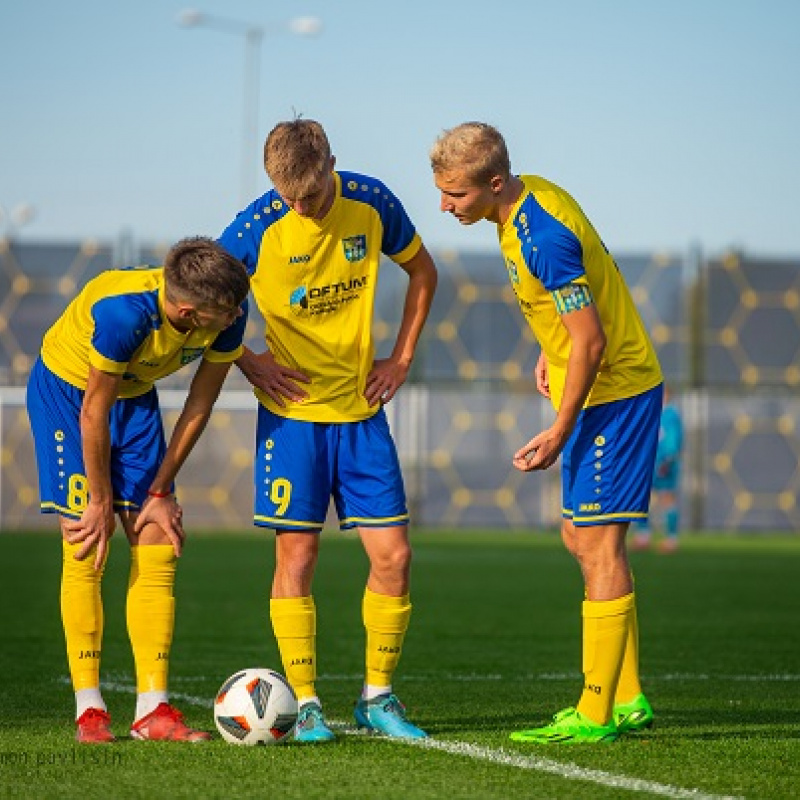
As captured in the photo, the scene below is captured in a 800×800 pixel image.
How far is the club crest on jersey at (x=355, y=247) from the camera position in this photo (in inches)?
241

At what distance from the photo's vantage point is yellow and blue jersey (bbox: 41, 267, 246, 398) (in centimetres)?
554

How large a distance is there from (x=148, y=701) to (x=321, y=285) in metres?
1.45

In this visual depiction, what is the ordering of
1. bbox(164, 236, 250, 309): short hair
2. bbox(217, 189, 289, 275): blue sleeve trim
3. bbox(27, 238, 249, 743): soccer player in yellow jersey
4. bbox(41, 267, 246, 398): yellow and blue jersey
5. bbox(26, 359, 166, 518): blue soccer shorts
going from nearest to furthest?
bbox(164, 236, 250, 309): short hair
bbox(41, 267, 246, 398): yellow and blue jersey
bbox(27, 238, 249, 743): soccer player in yellow jersey
bbox(26, 359, 166, 518): blue soccer shorts
bbox(217, 189, 289, 275): blue sleeve trim

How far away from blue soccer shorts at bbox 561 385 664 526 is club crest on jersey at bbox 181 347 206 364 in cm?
120

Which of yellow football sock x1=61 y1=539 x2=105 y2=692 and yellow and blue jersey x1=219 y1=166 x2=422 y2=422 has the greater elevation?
yellow and blue jersey x1=219 y1=166 x2=422 y2=422

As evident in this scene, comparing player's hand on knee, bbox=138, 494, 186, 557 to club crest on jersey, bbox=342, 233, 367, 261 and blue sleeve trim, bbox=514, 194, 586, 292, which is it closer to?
club crest on jersey, bbox=342, 233, 367, 261

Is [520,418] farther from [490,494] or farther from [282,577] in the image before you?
[282,577]

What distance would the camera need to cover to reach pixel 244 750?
543 centimetres

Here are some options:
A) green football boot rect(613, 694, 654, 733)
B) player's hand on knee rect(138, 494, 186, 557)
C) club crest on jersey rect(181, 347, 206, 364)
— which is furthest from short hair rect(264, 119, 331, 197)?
green football boot rect(613, 694, 654, 733)

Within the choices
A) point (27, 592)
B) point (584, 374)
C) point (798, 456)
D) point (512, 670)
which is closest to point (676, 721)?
point (584, 374)

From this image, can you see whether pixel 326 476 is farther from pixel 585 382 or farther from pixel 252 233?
pixel 585 382

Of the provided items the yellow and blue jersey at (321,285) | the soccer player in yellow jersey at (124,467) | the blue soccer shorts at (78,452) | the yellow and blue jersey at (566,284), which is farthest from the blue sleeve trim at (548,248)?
the blue soccer shorts at (78,452)

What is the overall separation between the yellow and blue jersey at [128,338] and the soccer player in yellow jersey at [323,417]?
0.86 ft

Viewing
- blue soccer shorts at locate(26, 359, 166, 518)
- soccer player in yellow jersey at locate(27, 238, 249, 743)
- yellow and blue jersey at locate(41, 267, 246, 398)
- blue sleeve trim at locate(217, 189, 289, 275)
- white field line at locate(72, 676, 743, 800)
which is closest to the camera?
white field line at locate(72, 676, 743, 800)
